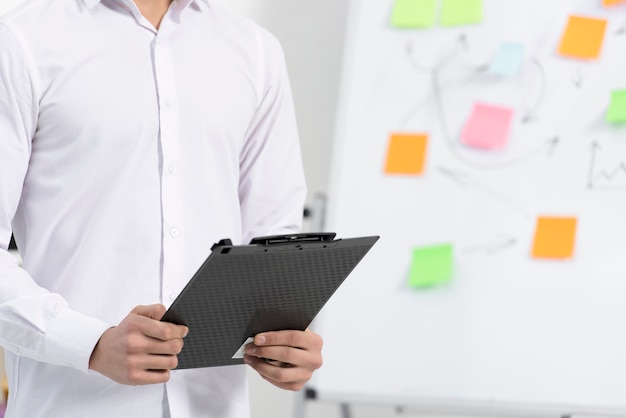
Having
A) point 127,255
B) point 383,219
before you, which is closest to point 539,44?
point 383,219

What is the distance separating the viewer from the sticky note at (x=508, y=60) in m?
1.72

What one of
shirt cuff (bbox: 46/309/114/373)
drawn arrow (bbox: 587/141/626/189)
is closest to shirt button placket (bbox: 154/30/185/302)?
shirt cuff (bbox: 46/309/114/373)

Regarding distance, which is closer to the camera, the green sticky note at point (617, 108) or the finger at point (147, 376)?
the finger at point (147, 376)

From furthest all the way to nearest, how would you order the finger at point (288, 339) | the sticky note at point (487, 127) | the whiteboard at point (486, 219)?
the sticky note at point (487, 127)
the whiteboard at point (486, 219)
the finger at point (288, 339)

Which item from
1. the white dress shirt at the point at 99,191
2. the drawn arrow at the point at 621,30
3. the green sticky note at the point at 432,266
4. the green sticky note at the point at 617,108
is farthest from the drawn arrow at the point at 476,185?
the white dress shirt at the point at 99,191

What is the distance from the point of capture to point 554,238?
1.63 meters

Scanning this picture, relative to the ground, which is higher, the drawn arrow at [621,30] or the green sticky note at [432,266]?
the drawn arrow at [621,30]

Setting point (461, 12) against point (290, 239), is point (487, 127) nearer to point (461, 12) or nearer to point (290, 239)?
point (461, 12)

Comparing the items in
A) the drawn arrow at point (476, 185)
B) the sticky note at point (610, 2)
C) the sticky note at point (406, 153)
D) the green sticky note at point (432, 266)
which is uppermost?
the sticky note at point (610, 2)

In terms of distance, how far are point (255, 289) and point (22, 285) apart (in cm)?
25

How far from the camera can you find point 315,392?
5.33 feet

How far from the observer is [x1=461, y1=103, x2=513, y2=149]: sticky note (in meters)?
1.69

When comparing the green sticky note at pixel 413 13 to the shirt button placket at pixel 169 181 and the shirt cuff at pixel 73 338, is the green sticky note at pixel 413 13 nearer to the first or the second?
the shirt button placket at pixel 169 181

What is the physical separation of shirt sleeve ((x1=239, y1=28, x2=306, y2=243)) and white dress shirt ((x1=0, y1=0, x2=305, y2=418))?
8cm
